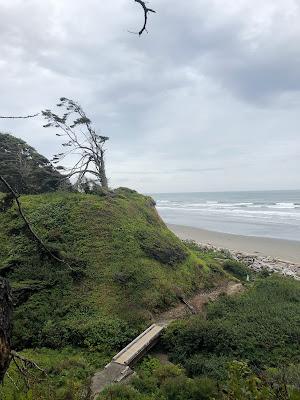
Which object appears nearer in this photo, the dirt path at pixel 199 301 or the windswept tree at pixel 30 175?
the dirt path at pixel 199 301

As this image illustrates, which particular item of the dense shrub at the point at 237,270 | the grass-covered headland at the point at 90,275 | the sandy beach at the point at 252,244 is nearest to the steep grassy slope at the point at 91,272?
the grass-covered headland at the point at 90,275

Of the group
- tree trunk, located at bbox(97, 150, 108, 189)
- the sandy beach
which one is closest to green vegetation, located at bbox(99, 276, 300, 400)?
tree trunk, located at bbox(97, 150, 108, 189)

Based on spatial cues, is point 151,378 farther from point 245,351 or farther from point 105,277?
point 105,277

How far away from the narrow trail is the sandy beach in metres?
13.4

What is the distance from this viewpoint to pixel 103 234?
19.6 metres

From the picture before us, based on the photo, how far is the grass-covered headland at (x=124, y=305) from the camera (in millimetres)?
10883

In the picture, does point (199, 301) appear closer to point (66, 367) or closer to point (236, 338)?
point (236, 338)

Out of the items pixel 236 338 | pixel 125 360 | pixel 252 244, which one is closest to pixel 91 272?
pixel 125 360

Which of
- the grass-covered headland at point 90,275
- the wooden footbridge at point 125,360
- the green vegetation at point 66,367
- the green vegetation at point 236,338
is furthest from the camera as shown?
the grass-covered headland at point 90,275

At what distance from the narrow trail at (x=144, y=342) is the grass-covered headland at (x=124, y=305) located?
362 mm

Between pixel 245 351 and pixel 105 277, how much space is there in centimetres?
715

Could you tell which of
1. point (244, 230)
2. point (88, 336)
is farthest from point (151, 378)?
point (244, 230)

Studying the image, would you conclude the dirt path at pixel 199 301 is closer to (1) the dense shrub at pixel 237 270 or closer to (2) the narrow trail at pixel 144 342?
(2) the narrow trail at pixel 144 342

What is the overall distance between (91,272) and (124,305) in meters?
2.58
